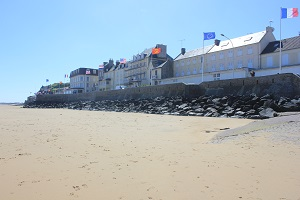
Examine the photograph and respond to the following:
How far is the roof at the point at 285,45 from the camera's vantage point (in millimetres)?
39188

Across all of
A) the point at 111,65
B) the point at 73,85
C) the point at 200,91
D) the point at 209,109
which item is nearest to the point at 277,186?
the point at 209,109

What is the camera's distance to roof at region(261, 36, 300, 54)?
129 ft

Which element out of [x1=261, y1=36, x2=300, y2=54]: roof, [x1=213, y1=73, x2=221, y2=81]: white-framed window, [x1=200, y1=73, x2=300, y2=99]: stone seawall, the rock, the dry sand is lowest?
the dry sand

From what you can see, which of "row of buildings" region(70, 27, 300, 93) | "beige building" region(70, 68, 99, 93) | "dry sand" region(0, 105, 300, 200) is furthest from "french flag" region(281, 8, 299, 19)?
"beige building" region(70, 68, 99, 93)

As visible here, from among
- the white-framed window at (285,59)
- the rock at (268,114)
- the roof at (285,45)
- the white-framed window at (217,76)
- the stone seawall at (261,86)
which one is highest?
the roof at (285,45)

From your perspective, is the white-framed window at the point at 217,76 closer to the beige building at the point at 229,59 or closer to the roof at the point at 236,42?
the beige building at the point at 229,59

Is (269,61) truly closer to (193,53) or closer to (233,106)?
(193,53)

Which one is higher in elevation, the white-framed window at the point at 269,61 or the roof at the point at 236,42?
the roof at the point at 236,42

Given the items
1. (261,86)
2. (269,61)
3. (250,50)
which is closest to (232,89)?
(261,86)

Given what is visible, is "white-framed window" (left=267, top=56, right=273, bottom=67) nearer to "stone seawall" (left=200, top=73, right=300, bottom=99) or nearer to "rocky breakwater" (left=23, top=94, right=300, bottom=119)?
"stone seawall" (left=200, top=73, right=300, bottom=99)

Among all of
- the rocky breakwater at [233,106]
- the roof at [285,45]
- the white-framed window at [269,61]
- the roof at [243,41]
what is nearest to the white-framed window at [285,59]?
the roof at [285,45]

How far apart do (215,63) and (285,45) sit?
1337cm

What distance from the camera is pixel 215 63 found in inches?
2031

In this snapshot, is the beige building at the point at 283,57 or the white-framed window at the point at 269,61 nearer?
the beige building at the point at 283,57
